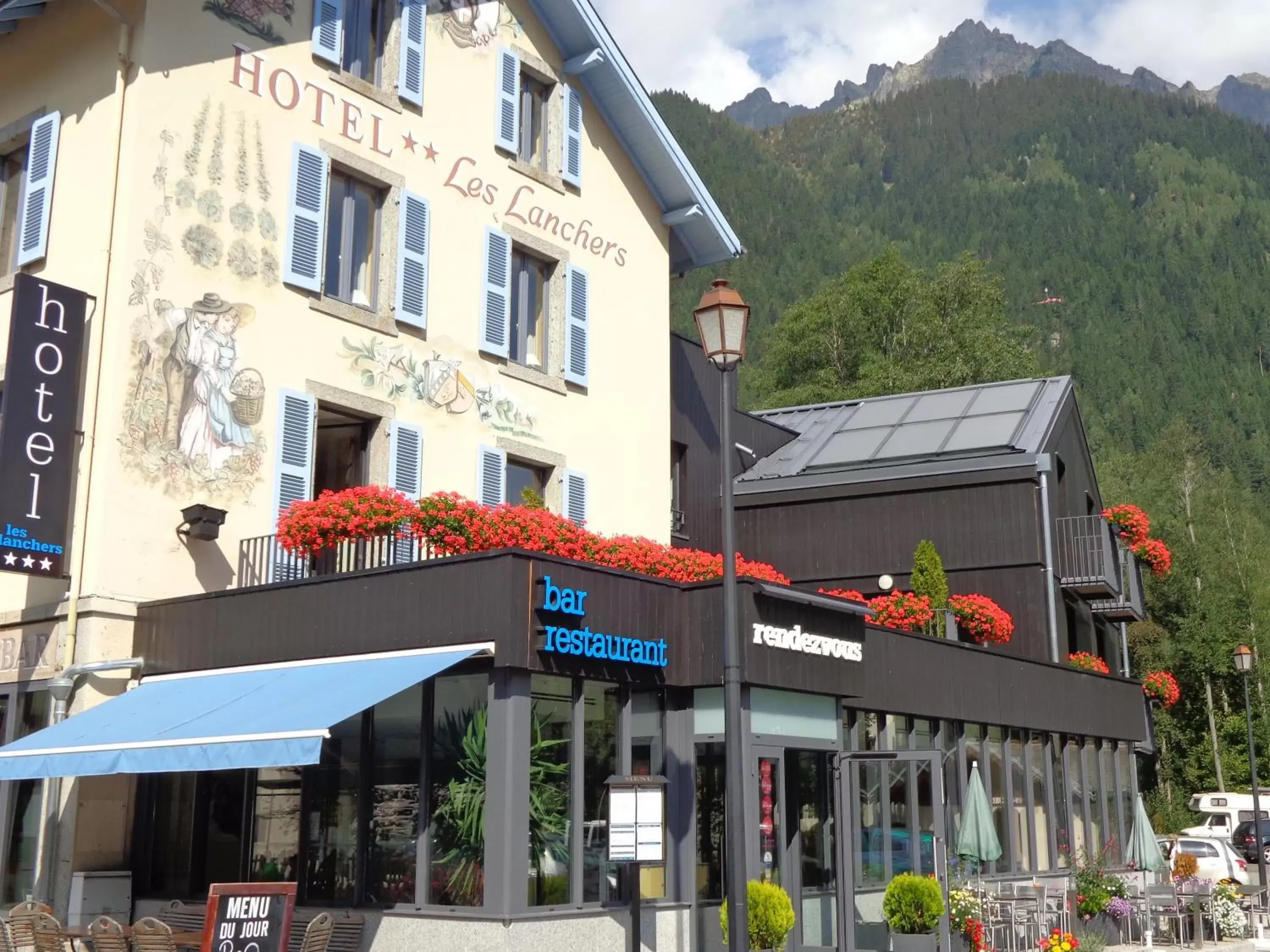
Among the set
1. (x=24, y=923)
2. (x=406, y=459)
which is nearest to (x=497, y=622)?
(x=24, y=923)

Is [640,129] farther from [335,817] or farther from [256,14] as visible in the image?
[335,817]

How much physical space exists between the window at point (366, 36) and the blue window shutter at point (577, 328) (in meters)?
4.09

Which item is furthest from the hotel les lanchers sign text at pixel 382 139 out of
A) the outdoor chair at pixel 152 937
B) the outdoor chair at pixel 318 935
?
the outdoor chair at pixel 318 935

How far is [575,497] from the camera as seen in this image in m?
20.8

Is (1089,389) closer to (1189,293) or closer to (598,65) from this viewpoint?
(1189,293)

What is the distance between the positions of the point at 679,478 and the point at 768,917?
1225 cm

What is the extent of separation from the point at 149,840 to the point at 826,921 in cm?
751

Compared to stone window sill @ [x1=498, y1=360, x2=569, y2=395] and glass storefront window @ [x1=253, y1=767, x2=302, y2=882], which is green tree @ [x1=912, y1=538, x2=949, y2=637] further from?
glass storefront window @ [x1=253, y1=767, x2=302, y2=882]

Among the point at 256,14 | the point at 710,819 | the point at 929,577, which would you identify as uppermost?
the point at 256,14

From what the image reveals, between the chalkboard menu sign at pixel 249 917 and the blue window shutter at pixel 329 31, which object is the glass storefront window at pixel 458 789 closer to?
the chalkboard menu sign at pixel 249 917

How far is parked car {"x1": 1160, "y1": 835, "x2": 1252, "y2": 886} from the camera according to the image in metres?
32.7

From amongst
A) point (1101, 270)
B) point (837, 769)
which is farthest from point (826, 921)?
point (1101, 270)

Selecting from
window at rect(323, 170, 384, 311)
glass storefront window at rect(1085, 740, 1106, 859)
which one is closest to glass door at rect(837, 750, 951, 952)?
glass storefront window at rect(1085, 740, 1106, 859)

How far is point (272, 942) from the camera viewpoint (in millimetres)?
11383
